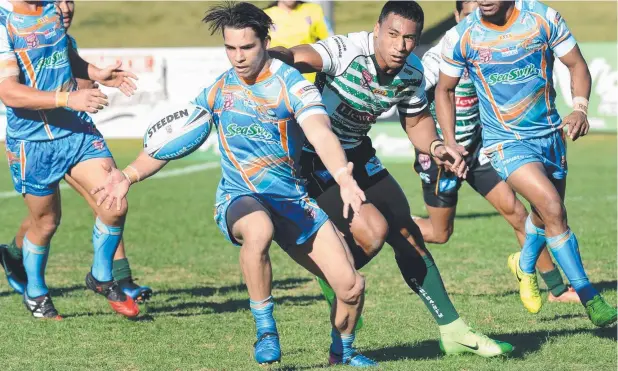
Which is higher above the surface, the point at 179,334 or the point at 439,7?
the point at 179,334

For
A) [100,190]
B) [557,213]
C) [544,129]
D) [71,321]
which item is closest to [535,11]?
[544,129]

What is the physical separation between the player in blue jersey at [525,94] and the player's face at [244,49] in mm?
1853

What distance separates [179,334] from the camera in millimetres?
7363

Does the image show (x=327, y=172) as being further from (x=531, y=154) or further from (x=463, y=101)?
(x=463, y=101)

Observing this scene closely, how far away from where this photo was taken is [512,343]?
7.04 m

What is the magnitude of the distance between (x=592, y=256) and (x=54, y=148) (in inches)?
216

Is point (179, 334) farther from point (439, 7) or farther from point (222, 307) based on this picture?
point (439, 7)

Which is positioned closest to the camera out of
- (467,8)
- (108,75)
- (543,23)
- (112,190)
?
(112,190)

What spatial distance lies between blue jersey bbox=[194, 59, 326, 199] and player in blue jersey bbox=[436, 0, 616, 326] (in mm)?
1557

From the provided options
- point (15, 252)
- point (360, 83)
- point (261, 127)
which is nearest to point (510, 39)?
point (360, 83)

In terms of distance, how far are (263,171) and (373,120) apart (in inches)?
43.2

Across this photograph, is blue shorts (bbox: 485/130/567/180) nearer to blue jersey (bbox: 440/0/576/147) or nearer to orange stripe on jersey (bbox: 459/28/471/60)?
blue jersey (bbox: 440/0/576/147)

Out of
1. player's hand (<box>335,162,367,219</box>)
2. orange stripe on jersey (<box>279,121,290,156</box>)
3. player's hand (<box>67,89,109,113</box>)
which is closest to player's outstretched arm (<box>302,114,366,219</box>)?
player's hand (<box>335,162,367,219</box>)

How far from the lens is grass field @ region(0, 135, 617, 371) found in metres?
6.59
